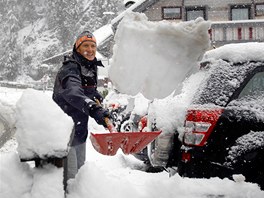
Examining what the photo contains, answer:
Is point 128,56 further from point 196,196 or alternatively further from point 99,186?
point 196,196

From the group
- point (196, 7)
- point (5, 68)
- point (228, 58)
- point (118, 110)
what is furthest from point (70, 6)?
point (228, 58)

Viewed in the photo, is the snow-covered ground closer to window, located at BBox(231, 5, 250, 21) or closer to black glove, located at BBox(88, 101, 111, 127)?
black glove, located at BBox(88, 101, 111, 127)

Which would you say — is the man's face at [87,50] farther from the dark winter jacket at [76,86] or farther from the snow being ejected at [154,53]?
the snow being ejected at [154,53]

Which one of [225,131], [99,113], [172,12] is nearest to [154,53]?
[99,113]

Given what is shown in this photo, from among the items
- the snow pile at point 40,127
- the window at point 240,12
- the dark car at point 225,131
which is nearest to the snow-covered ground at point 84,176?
the snow pile at point 40,127

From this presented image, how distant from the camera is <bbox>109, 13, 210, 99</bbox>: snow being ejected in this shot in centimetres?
334

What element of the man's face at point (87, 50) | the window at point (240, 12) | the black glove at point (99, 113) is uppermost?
the window at point (240, 12)

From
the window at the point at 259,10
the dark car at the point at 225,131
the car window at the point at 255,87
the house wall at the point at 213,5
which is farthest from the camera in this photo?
the window at the point at 259,10

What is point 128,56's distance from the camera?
3357mm

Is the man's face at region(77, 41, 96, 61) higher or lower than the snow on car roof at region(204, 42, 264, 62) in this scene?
higher

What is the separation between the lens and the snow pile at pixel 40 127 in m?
2.41

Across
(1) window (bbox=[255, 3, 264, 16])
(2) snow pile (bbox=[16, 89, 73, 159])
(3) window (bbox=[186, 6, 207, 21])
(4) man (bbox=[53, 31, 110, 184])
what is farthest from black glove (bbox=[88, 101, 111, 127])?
(1) window (bbox=[255, 3, 264, 16])

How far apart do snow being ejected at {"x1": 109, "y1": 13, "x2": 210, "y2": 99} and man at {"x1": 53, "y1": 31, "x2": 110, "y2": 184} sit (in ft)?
1.12

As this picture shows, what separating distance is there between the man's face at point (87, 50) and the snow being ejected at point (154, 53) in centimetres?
53
